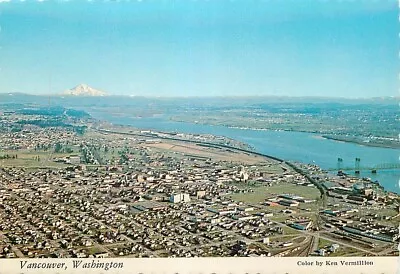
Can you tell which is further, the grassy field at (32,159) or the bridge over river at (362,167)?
the bridge over river at (362,167)

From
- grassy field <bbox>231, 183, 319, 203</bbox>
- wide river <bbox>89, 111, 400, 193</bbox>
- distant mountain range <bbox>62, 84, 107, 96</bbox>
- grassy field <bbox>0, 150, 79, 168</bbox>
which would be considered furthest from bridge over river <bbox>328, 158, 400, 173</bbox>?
grassy field <bbox>0, 150, 79, 168</bbox>

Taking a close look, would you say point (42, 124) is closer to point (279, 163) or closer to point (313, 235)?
point (279, 163)

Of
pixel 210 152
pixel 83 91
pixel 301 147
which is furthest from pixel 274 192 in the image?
pixel 83 91

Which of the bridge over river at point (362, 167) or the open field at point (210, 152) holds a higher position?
the open field at point (210, 152)

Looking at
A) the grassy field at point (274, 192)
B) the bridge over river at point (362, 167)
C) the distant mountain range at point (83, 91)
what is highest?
the distant mountain range at point (83, 91)

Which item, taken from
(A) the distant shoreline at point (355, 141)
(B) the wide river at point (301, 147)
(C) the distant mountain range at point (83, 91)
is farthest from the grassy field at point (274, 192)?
(C) the distant mountain range at point (83, 91)

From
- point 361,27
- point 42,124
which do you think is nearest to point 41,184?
point 42,124

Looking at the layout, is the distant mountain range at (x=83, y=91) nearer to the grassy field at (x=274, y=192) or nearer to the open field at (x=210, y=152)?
the open field at (x=210, y=152)
